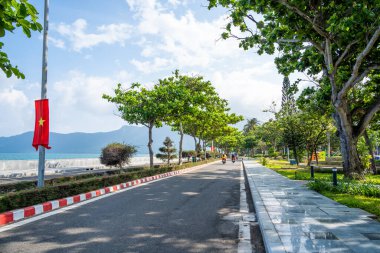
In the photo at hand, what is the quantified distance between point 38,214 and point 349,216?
731cm

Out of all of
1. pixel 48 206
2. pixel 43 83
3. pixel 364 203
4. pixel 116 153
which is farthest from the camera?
pixel 116 153

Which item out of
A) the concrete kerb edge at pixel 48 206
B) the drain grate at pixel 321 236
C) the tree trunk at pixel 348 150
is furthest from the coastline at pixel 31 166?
the drain grate at pixel 321 236

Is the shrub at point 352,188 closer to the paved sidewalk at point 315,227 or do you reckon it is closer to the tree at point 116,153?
the paved sidewalk at point 315,227

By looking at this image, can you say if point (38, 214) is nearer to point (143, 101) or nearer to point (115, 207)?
point (115, 207)

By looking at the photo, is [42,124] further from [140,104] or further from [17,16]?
[140,104]

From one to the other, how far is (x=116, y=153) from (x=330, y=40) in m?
12.7

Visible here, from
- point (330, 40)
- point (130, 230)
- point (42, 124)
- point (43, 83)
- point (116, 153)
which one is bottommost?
point (130, 230)

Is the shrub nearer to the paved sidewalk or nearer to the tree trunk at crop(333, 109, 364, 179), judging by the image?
the paved sidewalk

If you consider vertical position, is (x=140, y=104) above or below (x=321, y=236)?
above

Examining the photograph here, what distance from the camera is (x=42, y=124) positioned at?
389 inches

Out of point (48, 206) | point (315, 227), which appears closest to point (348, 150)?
point (315, 227)

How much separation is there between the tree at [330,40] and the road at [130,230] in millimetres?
7881

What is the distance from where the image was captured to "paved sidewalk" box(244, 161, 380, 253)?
4.55m

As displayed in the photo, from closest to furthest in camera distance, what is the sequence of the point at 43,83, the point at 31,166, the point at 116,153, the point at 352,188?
1. the point at 43,83
2. the point at 352,188
3. the point at 116,153
4. the point at 31,166
